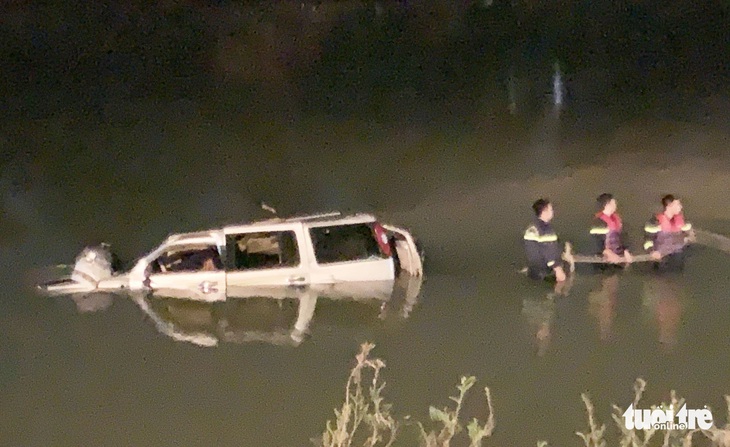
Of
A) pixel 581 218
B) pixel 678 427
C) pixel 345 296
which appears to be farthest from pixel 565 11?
pixel 678 427

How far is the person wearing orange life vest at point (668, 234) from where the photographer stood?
1.95 m

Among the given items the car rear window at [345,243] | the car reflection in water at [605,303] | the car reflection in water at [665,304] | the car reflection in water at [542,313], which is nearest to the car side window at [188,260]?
the car rear window at [345,243]

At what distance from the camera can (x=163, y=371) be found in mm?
1642

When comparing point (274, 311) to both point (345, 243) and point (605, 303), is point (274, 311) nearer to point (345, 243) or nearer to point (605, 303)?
point (345, 243)

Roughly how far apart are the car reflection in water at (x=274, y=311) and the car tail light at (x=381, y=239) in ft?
0.22

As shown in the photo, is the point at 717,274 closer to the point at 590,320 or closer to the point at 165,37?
the point at 590,320

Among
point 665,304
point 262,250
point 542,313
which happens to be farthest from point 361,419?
point 665,304

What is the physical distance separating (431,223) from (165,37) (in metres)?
0.74

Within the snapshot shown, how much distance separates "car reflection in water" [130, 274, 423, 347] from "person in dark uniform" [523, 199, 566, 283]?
255 millimetres

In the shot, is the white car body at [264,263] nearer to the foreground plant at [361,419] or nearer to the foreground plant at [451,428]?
the foreground plant at [361,419]

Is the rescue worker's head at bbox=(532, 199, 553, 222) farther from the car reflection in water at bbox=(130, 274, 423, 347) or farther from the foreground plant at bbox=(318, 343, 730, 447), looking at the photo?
the foreground plant at bbox=(318, 343, 730, 447)

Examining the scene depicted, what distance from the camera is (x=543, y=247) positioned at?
6.36 feet

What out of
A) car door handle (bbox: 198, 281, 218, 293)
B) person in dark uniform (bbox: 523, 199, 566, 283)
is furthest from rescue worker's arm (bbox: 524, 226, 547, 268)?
car door handle (bbox: 198, 281, 218, 293)

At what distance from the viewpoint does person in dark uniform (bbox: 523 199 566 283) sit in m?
1.92
